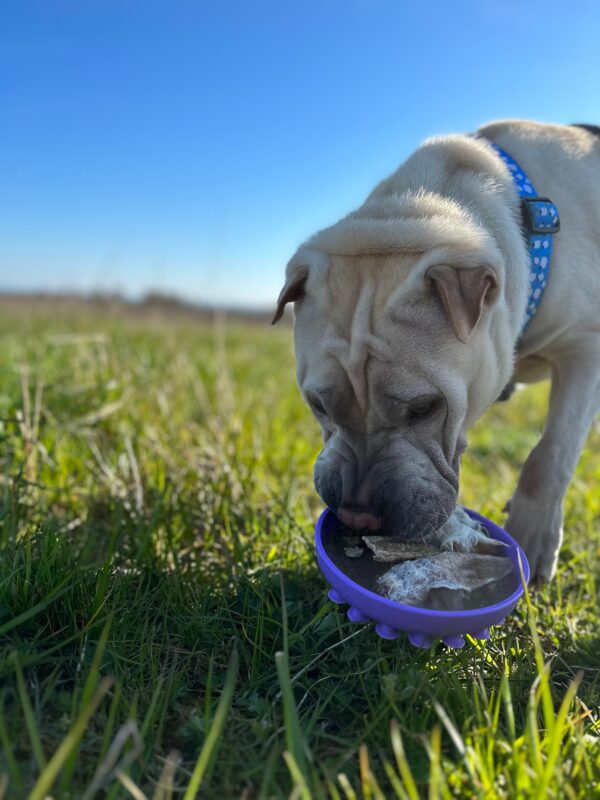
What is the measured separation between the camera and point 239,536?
10.7 ft

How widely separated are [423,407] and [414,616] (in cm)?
90

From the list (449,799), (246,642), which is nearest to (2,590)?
(246,642)

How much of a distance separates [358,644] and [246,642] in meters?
0.42

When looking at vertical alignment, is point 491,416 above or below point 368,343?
below

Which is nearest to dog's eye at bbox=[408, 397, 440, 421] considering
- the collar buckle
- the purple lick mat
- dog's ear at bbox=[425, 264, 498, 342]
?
dog's ear at bbox=[425, 264, 498, 342]

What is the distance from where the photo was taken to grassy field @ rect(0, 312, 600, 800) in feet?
5.81

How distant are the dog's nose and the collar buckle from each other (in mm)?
1645

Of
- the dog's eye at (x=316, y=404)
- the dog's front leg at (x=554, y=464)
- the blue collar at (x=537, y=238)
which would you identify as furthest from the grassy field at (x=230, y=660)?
the blue collar at (x=537, y=238)

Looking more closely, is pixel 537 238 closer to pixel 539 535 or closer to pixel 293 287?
pixel 293 287

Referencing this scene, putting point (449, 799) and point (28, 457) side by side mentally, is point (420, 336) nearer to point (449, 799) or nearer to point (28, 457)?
point (449, 799)

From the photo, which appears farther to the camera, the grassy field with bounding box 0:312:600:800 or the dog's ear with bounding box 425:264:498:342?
the dog's ear with bounding box 425:264:498:342

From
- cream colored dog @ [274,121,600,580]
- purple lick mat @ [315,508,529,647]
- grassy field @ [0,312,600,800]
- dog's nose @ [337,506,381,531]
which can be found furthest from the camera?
cream colored dog @ [274,121,600,580]

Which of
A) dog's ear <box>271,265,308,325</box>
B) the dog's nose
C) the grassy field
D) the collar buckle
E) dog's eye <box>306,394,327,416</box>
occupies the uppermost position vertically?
the collar buckle

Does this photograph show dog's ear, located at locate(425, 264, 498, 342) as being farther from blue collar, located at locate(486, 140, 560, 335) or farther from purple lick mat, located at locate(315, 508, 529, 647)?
purple lick mat, located at locate(315, 508, 529, 647)
